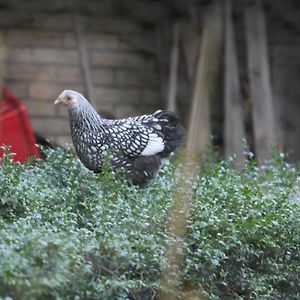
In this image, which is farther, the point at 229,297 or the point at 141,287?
the point at 229,297

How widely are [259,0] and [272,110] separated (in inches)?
41.2

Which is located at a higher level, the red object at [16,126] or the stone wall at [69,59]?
the stone wall at [69,59]

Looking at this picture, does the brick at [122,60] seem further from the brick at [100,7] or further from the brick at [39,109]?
the brick at [39,109]

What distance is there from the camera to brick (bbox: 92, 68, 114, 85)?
10555 mm

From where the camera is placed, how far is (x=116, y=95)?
34.7 feet

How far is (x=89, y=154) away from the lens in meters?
6.54

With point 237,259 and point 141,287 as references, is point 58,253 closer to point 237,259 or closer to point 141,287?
point 141,287

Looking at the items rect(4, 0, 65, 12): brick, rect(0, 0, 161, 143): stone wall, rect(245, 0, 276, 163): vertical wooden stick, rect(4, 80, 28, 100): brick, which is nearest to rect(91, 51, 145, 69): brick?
rect(0, 0, 161, 143): stone wall

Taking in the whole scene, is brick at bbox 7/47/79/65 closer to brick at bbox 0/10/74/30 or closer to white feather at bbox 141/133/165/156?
brick at bbox 0/10/74/30

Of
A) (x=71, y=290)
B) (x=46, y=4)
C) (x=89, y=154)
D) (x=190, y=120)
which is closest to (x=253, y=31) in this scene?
(x=190, y=120)

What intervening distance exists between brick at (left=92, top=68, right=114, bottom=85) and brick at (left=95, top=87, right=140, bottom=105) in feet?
0.22

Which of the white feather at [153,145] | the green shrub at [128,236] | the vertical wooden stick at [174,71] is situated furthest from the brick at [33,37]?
the green shrub at [128,236]

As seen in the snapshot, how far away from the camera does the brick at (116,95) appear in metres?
10.5

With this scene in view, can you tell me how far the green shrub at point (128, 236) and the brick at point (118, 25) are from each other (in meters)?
4.17
